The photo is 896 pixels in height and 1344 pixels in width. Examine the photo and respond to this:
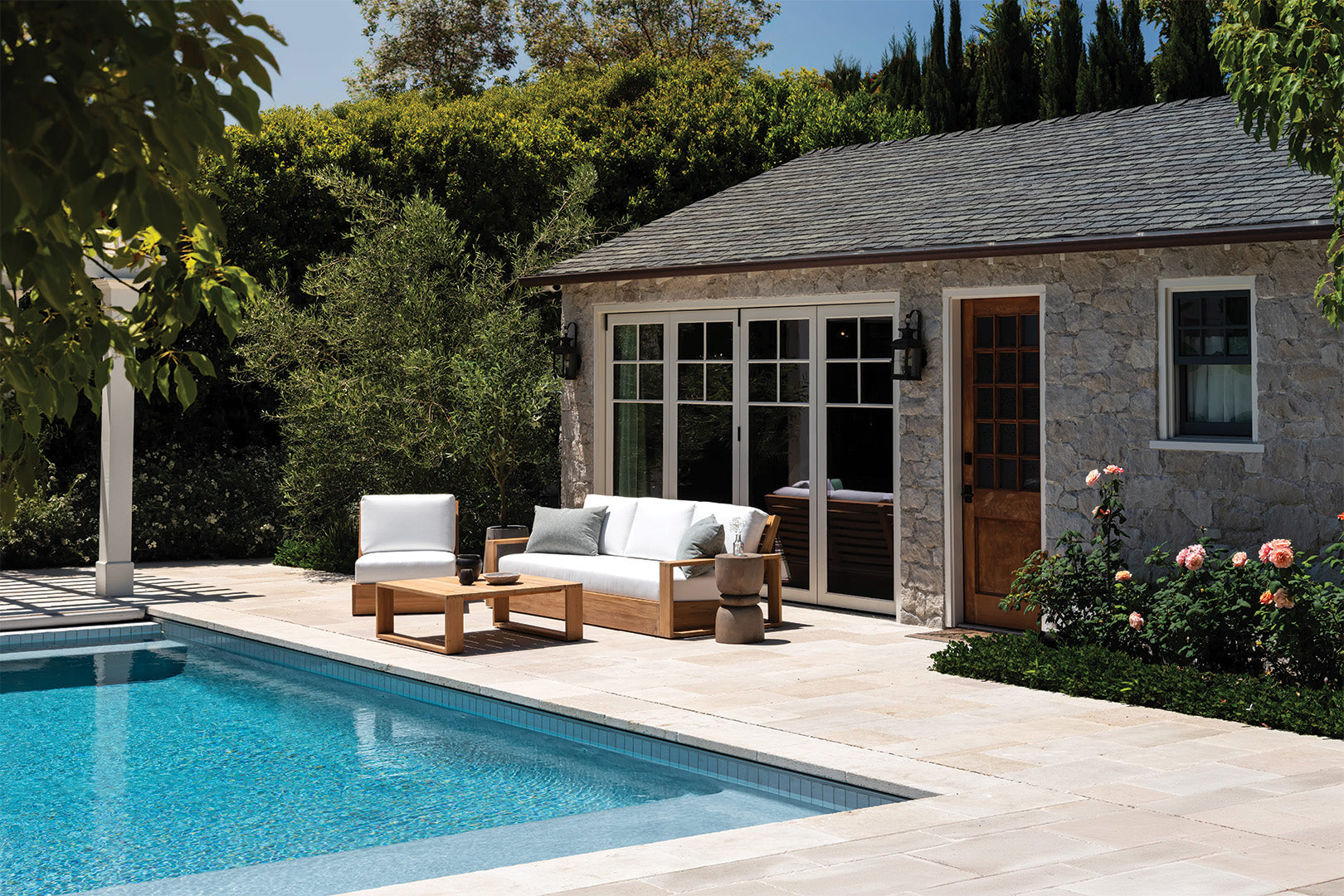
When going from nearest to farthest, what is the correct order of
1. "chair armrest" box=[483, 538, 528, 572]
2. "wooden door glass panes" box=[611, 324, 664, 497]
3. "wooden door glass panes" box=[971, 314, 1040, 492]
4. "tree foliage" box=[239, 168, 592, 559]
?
"wooden door glass panes" box=[971, 314, 1040, 492] < "chair armrest" box=[483, 538, 528, 572] < "wooden door glass panes" box=[611, 324, 664, 497] < "tree foliage" box=[239, 168, 592, 559]

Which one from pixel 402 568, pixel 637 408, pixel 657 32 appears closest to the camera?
pixel 402 568

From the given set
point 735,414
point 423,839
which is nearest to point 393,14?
point 735,414

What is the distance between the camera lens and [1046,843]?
15.2 ft

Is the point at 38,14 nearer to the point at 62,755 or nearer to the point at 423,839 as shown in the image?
the point at 423,839

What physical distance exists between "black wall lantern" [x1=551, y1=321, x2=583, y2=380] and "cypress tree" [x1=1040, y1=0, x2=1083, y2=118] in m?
13.7

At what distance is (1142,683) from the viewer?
285 inches

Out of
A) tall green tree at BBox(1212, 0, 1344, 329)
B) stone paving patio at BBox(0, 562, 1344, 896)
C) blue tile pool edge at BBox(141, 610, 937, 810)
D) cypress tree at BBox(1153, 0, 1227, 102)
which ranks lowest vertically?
blue tile pool edge at BBox(141, 610, 937, 810)

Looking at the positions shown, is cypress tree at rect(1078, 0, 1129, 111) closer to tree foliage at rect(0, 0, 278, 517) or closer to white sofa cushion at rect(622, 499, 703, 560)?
white sofa cushion at rect(622, 499, 703, 560)

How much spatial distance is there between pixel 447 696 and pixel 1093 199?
540 centimetres

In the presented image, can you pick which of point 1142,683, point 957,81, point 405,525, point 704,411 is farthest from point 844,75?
point 1142,683

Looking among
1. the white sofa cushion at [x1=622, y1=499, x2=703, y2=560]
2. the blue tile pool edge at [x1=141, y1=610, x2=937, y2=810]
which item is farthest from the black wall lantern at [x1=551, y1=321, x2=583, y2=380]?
the blue tile pool edge at [x1=141, y1=610, x2=937, y2=810]

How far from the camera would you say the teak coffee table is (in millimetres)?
8867

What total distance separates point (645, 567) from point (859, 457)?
5.87ft

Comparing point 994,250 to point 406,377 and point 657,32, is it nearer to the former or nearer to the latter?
point 406,377
